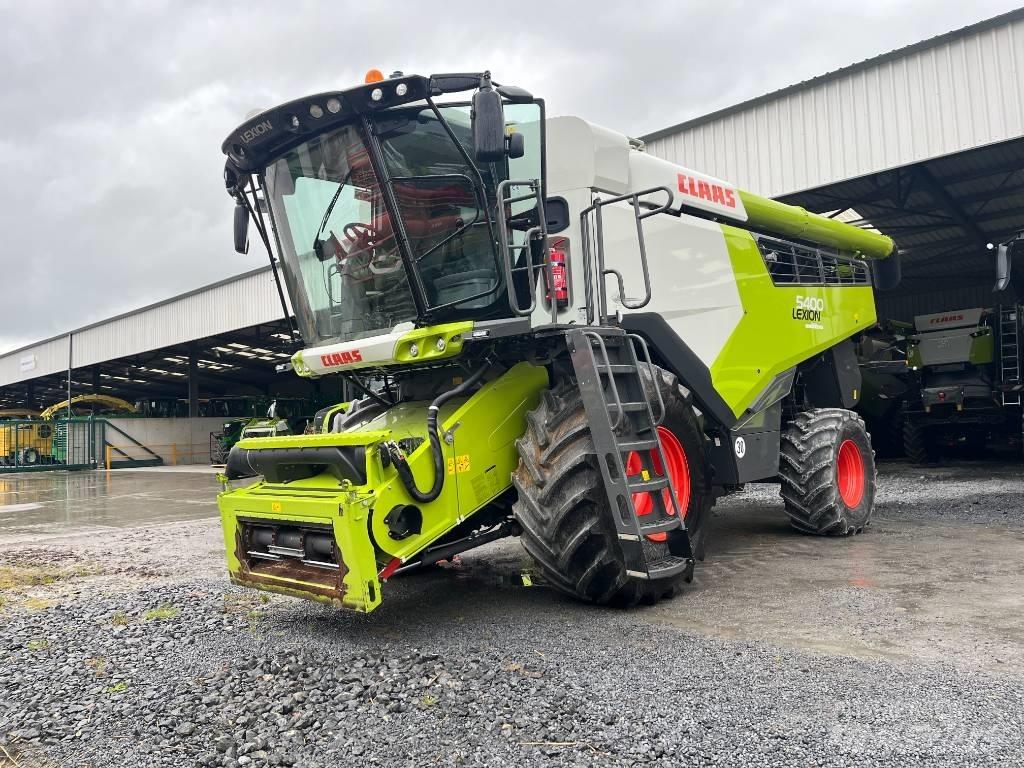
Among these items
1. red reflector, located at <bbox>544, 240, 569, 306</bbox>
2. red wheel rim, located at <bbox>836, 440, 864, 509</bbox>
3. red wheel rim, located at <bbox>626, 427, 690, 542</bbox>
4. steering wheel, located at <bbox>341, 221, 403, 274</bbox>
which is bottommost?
red wheel rim, located at <bbox>836, 440, 864, 509</bbox>

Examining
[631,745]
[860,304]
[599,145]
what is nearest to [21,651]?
[631,745]

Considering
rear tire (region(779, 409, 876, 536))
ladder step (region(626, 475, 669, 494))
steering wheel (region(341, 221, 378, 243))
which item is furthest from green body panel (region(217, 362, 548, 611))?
rear tire (region(779, 409, 876, 536))

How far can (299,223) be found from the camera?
475cm

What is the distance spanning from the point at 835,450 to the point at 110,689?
5.49m

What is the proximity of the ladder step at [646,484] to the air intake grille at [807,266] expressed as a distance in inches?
111

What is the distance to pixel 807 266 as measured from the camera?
6.94 m

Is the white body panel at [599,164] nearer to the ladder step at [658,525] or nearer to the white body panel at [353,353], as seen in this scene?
the white body panel at [353,353]

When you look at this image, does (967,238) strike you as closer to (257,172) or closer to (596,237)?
(596,237)

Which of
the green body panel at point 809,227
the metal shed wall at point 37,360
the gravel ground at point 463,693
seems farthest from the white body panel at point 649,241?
the metal shed wall at point 37,360

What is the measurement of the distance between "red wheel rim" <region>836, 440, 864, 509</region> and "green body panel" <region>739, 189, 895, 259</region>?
6.58ft

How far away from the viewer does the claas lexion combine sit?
3898 mm

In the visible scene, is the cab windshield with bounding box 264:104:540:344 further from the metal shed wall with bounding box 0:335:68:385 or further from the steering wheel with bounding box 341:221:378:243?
the metal shed wall with bounding box 0:335:68:385

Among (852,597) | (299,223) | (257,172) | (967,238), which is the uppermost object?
(967,238)

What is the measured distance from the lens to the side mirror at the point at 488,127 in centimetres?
366
